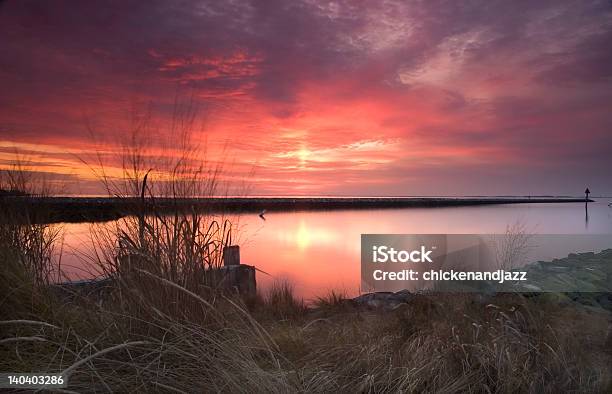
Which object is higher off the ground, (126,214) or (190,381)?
(126,214)

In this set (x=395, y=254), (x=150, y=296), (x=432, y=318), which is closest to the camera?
(x=150, y=296)

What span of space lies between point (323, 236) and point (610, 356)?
16.1m

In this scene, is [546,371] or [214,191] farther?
[214,191]

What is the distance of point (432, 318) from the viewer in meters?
3.95

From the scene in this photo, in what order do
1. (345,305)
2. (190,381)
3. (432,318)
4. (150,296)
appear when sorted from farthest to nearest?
(345,305) → (432,318) → (150,296) → (190,381)

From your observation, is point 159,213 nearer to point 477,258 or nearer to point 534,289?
point 534,289

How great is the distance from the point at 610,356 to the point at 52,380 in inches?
144

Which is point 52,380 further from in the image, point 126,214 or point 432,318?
point 432,318

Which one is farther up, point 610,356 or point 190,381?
point 190,381

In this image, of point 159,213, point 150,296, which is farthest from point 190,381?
point 159,213

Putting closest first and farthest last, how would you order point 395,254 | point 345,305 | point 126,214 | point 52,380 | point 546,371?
point 52,380 < point 546,371 < point 126,214 < point 345,305 < point 395,254

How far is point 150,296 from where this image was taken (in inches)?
99.3

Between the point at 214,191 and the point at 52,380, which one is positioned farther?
the point at 214,191

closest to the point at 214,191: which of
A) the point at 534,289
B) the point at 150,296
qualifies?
the point at 150,296
